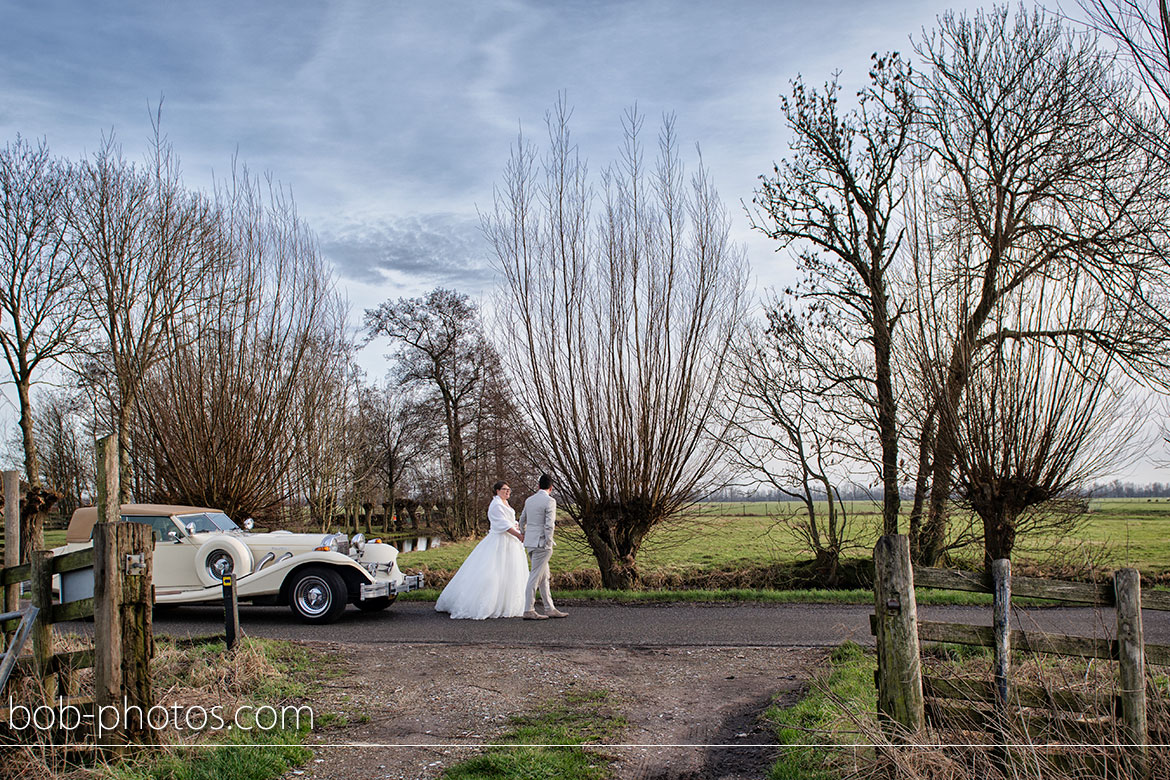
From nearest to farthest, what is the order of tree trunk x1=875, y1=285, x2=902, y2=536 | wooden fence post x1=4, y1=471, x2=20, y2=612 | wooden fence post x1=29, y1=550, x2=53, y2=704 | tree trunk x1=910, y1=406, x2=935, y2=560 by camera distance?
wooden fence post x1=29, y1=550, x2=53, y2=704 < wooden fence post x1=4, y1=471, x2=20, y2=612 < tree trunk x1=910, y1=406, x2=935, y2=560 < tree trunk x1=875, y1=285, x2=902, y2=536

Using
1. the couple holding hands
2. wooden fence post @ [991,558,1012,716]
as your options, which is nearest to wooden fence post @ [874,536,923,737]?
wooden fence post @ [991,558,1012,716]

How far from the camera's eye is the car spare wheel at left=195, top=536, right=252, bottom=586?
11.7 m

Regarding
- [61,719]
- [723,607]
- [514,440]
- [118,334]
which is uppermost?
[118,334]

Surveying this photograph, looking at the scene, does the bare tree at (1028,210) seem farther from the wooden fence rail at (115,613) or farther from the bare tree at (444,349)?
the bare tree at (444,349)

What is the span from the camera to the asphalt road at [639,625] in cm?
967

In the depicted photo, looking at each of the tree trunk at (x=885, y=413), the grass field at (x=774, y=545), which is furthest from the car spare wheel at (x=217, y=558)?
the tree trunk at (x=885, y=413)

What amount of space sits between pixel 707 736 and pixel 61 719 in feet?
15.1

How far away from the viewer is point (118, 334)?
17828mm

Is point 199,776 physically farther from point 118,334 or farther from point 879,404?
point 118,334

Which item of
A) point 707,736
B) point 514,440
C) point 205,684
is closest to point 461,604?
point 514,440

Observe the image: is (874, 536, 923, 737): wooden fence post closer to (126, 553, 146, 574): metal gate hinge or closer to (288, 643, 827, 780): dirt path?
(288, 643, 827, 780): dirt path

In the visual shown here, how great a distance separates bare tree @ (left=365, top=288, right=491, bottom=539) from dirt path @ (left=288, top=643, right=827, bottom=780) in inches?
1032

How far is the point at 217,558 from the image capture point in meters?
11.9

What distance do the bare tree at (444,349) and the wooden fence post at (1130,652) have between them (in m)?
31.0
